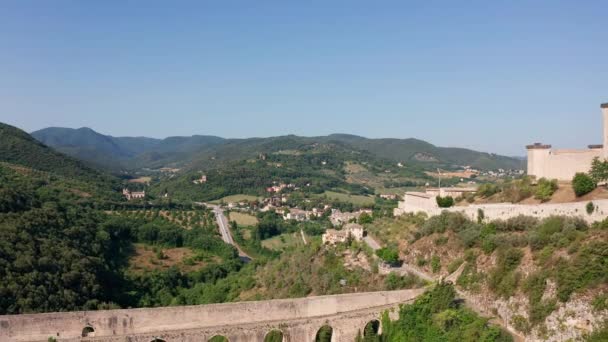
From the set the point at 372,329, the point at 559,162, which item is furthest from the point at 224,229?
the point at 559,162

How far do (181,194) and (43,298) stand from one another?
7439 cm

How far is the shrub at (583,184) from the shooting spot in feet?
72.1

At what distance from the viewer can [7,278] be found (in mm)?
26578

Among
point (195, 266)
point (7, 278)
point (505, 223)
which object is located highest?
point (505, 223)

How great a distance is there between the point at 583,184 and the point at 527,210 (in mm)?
2598

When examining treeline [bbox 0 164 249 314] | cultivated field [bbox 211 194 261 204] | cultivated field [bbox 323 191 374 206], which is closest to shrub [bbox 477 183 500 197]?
treeline [bbox 0 164 249 314]

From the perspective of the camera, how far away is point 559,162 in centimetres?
2598

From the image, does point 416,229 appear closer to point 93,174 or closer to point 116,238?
point 116,238

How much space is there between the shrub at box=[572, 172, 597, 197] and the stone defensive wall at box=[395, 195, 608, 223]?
1.37 meters

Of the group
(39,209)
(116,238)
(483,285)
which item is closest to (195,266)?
(116,238)

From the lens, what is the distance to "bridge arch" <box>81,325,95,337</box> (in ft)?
63.0

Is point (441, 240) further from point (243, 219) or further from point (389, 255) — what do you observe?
point (243, 219)

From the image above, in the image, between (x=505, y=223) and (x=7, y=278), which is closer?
(x=505, y=223)

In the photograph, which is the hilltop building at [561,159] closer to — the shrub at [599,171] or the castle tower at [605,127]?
the castle tower at [605,127]
